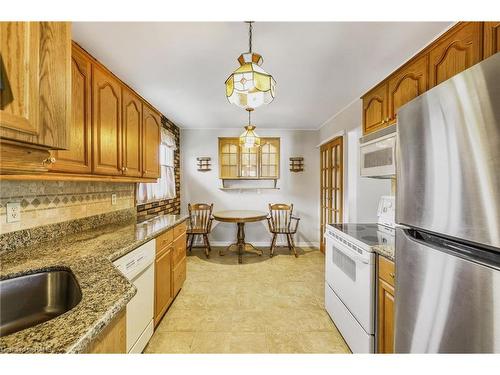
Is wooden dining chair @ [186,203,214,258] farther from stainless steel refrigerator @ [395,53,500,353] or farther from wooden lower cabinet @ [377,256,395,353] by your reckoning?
stainless steel refrigerator @ [395,53,500,353]

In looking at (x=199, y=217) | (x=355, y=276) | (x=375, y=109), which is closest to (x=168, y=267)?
(x=355, y=276)

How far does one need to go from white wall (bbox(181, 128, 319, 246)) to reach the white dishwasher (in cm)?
283

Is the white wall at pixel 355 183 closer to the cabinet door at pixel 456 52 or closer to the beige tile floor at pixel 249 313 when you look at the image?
the beige tile floor at pixel 249 313

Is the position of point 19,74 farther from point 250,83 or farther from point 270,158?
point 270,158

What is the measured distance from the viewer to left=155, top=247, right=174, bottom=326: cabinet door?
206 centimetres

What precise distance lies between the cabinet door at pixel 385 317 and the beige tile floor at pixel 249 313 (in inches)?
18.3

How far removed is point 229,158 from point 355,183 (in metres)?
2.33

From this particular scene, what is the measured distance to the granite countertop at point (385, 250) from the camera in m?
1.40

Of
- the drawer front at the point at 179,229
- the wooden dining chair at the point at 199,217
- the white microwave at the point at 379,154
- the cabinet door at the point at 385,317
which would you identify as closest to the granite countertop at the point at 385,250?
the cabinet door at the point at 385,317

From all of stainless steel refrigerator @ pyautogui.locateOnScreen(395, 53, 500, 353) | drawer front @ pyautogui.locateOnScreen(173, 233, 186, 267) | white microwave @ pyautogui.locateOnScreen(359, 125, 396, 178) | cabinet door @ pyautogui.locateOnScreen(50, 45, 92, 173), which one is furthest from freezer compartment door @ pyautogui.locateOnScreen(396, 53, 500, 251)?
drawer front @ pyautogui.locateOnScreen(173, 233, 186, 267)

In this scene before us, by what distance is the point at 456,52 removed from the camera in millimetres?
1428

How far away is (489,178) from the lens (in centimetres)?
64
